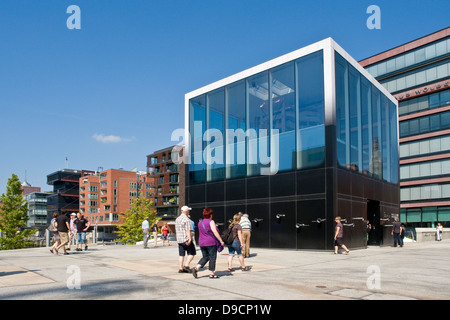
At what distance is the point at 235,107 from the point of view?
79.9 ft

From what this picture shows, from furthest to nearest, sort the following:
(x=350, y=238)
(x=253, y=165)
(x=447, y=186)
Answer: (x=447, y=186)
(x=253, y=165)
(x=350, y=238)

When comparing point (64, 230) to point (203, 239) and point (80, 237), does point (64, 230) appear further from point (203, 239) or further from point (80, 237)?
point (203, 239)

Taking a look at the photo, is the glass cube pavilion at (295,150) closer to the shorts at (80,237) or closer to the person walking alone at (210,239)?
the shorts at (80,237)

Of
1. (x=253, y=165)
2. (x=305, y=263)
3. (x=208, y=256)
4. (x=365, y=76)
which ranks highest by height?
(x=365, y=76)

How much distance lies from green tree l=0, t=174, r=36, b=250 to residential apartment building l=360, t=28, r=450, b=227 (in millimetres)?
53878

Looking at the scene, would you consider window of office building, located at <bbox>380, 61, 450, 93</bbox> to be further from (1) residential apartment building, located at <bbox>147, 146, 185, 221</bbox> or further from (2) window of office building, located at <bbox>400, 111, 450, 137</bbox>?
(1) residential apartment building, located at <bbox>147, 146, 185, 221</bbox>

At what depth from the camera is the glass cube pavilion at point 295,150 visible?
20.2 metres

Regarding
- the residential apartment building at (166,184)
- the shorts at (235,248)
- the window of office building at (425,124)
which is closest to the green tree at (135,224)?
the residential apartment building at (166,184)

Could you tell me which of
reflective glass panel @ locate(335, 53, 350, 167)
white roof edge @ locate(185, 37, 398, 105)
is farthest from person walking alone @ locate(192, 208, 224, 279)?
white roof edge @ locate(185, 37, 398, 105)

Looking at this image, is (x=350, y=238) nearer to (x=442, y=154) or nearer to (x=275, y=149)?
(x=275, y=149)

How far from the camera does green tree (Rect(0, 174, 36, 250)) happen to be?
156 ft

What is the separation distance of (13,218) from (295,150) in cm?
4109
